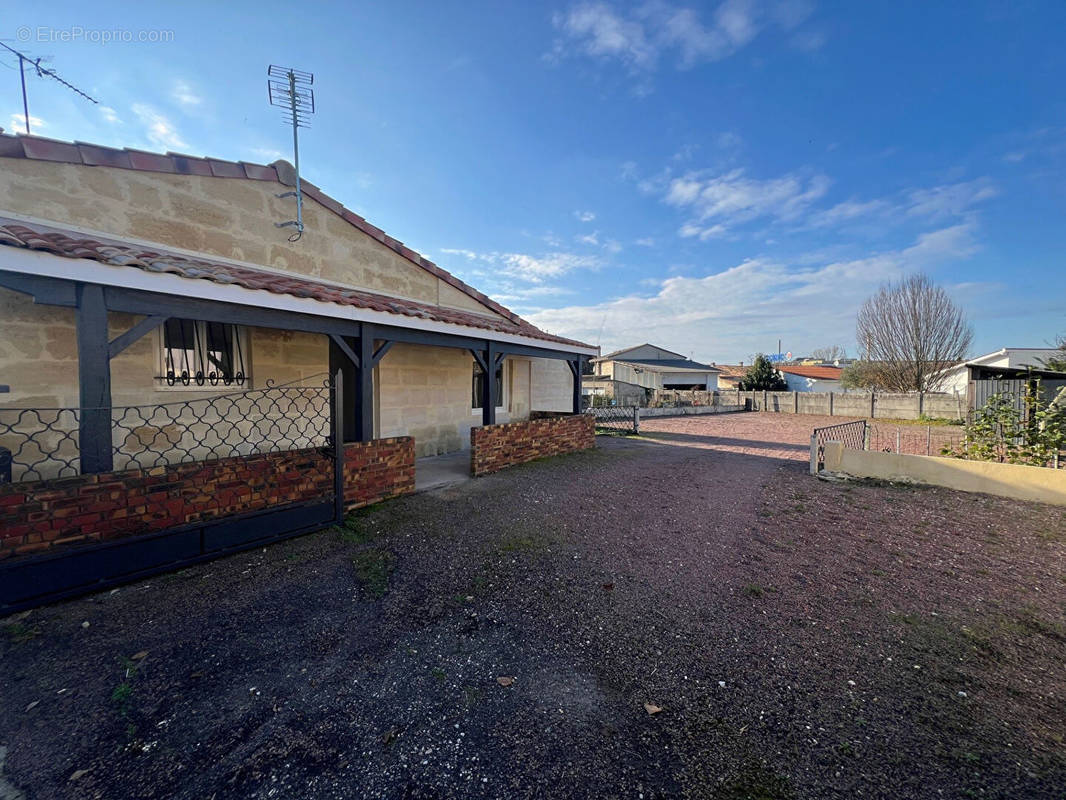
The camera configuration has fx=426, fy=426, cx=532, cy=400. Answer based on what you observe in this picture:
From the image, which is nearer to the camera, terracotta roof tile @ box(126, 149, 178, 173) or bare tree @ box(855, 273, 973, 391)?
terracotta roof tile @ box(126, 149, 178, 173)

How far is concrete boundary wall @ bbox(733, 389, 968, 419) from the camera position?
19141 mm

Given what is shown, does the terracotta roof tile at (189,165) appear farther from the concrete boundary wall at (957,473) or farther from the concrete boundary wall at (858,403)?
the concrete boundary wall at (858,403)

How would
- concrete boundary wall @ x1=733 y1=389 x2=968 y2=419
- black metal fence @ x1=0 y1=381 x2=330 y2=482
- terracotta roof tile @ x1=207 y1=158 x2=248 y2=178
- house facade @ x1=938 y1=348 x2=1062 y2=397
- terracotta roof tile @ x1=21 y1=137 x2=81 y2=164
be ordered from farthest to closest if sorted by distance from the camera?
concrete boundary wall @ x1=733 y1=389 x2=968 y2=419, house facade @ x1=938 y1=348 x2=1062 y2=397, terracotta roof tile @ x1=207 y1=158 x2=248 y2=178, terracotta roof tile @ x1=21 y1=137 x2=81 y2=164, black metal fence @ x1=0 y1=381 x2=330 y2=482

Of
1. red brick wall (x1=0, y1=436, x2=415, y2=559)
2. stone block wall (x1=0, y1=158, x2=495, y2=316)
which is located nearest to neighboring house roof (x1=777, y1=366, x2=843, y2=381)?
stone block wall (x1=0, y1=158, x2=495, y2=316)

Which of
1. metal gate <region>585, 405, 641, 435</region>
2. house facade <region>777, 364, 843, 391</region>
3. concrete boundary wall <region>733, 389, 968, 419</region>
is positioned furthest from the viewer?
house facade <region>777, 364, 843, 391</region>

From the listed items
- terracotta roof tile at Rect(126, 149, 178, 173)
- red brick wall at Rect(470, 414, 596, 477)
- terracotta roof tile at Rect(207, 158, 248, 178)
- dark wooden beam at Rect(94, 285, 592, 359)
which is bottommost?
red brick wall at Rect(470, 414, 596, 477)

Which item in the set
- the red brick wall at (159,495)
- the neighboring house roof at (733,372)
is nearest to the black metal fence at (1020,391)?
the red brick wall at (159,495)

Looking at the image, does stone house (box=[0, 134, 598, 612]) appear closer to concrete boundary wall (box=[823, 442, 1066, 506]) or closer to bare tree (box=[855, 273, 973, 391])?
concrete boundary wall (box=[823, 442, 1066, 506])

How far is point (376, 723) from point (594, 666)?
4.09 feet

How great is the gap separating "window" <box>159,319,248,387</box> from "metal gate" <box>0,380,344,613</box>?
353 mm

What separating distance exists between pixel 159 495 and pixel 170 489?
8cm

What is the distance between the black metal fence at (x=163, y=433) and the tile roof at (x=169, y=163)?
2784 millimetres

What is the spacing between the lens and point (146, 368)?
496cm

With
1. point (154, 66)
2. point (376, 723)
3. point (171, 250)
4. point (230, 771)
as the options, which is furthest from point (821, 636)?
point (154, 66)
